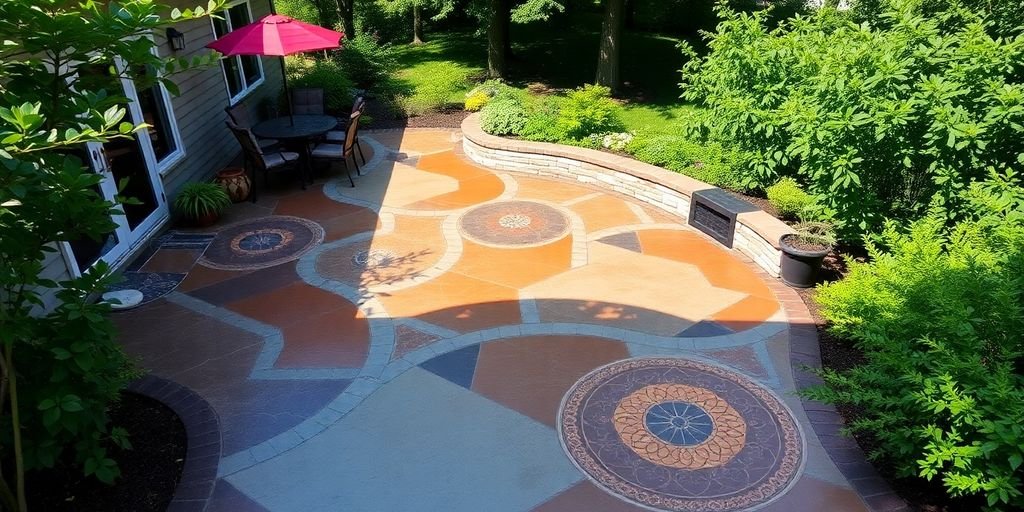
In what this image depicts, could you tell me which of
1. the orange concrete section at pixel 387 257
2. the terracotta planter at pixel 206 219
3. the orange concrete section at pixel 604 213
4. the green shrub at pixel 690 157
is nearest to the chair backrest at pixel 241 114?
the terracotta planter at pixel 206 219

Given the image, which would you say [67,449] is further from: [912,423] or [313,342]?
[912,423]

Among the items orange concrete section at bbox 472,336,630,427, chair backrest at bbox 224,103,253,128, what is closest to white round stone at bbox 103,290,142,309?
orange concrete section at bbox 472,336,630,427

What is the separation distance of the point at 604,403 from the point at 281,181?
22.3 ft

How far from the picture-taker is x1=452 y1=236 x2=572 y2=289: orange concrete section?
20.7 feet

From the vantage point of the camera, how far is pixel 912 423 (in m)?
3.71

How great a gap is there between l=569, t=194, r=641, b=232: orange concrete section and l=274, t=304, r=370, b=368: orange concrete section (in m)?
3.22

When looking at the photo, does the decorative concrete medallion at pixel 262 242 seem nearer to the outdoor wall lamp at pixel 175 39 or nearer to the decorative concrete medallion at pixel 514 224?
the decorative concrete medallion at pixel 514 224

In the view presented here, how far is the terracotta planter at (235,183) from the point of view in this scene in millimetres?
8234

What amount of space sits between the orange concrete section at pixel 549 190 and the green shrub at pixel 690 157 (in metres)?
0.99

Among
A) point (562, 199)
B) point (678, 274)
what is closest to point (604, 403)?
point (678, 274)

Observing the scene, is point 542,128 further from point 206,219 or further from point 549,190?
point 206,219

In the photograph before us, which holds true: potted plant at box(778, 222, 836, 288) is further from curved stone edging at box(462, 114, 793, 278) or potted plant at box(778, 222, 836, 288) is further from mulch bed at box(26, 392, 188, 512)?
mulch bed at box(26, 392, 188, 512)

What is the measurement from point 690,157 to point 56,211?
23.6ft

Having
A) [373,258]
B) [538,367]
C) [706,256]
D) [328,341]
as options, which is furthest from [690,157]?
[328,341]
